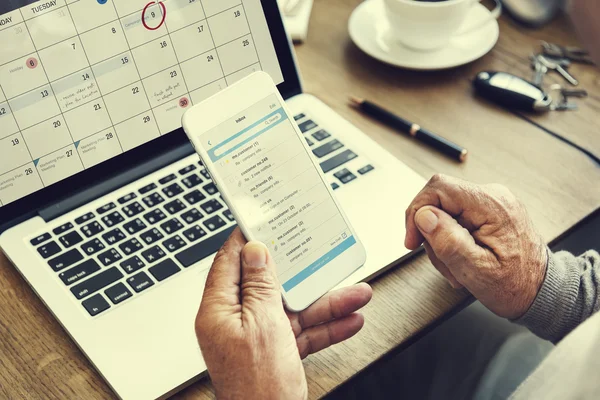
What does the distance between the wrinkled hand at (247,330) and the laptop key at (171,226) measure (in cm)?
12

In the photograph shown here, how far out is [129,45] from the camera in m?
0.63

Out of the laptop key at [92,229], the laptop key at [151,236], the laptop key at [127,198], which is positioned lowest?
the laptop key at [151,236]

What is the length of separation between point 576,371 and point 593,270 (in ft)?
0.55

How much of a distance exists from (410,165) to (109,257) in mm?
348

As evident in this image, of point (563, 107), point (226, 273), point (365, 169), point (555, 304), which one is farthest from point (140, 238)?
point (563, 107)

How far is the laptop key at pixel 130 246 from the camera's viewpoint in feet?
1.96

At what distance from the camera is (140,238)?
0.61m

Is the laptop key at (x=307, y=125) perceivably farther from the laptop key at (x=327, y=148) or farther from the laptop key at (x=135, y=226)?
the laptop key at (x=135, y=226)

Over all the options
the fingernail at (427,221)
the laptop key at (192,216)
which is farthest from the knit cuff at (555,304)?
the laptop key at (192,216)

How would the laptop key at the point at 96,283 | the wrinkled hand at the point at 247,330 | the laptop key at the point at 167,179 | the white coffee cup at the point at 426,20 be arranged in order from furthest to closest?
the white coffee cup at the point at 426,20, the laptop key at the point at 167,179, the laptop key at the point at 96,283, the wrinkled hand at the point at 247,330

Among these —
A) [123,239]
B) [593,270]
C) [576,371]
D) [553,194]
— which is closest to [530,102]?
[553,194]

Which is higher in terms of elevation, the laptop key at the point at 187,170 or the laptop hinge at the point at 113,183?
the laptop hinge at the point at 113,183

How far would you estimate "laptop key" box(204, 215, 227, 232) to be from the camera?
0.62 m

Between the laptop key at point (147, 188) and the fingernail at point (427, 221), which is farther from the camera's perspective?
the laptop key at point (147, 188)
